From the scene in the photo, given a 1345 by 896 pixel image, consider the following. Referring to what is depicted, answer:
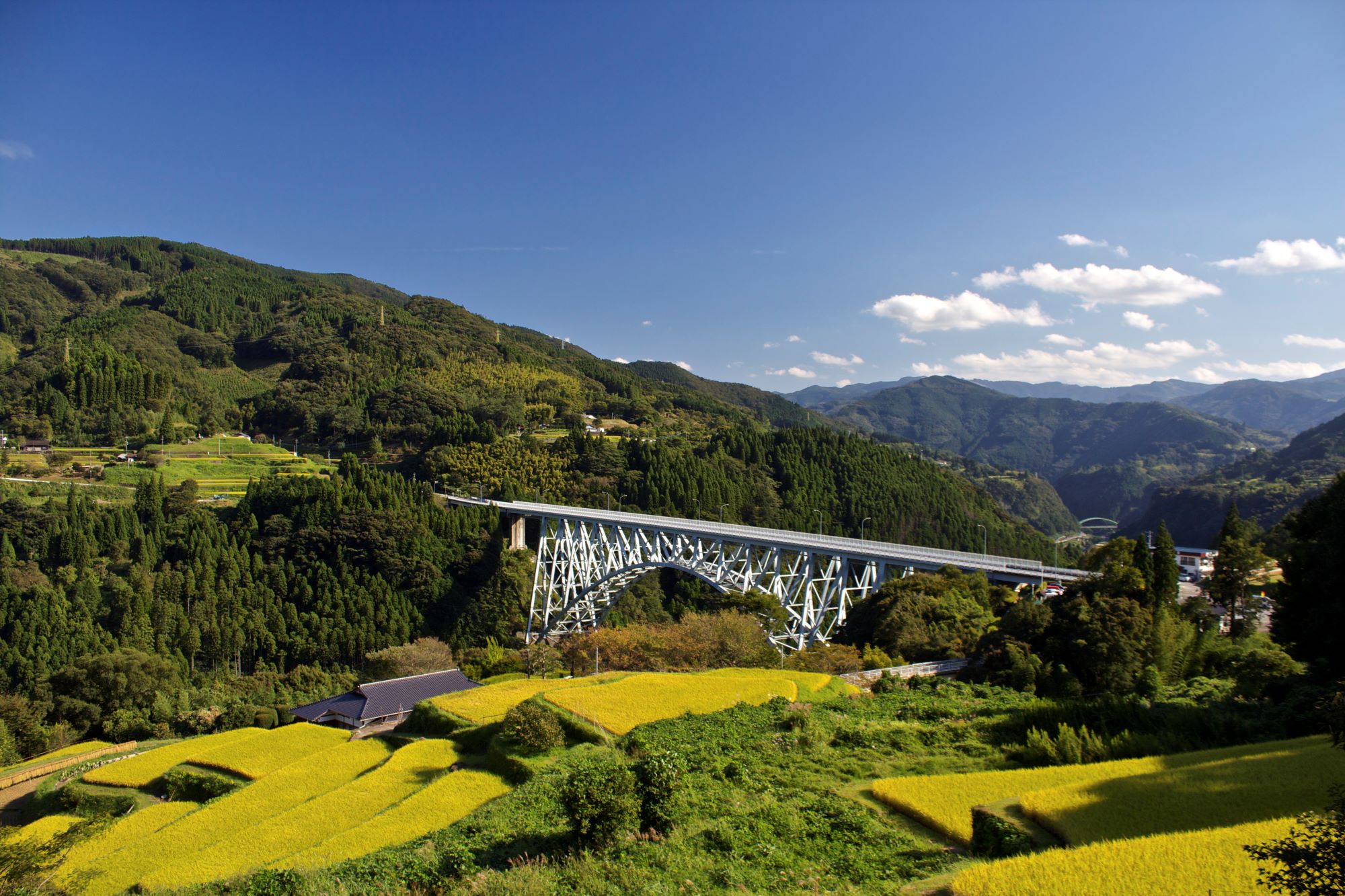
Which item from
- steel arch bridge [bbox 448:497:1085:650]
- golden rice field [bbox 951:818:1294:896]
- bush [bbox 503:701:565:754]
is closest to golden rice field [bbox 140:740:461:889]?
bush [bbox 503:701:565:754]

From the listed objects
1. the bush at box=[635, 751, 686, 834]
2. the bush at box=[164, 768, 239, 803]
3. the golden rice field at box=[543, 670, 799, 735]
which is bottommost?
the bush at box=[164, 768, 239, 803]

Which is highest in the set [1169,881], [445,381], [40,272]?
[40,272]

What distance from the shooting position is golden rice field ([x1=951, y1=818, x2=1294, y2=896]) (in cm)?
678

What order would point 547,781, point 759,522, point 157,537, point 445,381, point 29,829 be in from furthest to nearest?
point 445,381
point 759,522
point 157,537
point 29,829
point 547,781

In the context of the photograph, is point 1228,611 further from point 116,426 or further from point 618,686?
point 116,426

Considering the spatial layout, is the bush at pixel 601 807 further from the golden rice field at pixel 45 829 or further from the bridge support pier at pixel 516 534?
the bridge support pier at pixel 516 534

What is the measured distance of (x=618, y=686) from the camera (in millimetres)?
19266

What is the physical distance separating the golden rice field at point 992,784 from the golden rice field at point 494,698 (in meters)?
9.31

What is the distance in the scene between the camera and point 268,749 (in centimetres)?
1978

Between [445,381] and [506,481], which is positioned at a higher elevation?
[445,381]

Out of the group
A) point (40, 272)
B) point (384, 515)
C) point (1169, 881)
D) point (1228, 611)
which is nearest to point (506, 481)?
point (384, 515)

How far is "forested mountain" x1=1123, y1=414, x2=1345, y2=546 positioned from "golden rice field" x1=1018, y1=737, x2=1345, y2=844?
3809 inches

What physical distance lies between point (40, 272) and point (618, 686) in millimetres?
173141

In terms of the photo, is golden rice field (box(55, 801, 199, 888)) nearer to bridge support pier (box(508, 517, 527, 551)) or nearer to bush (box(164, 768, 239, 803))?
bush (box(164, 768, 239, 803))
